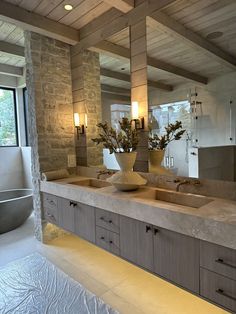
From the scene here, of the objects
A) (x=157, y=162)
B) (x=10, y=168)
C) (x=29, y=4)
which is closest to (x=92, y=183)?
(x=157, y=162)

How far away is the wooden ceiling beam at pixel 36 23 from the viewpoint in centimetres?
258

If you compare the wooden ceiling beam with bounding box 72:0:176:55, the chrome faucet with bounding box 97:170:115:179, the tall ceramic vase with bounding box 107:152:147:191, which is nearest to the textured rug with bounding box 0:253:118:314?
the tall ceramic vase with bounding box 107:152:147:191

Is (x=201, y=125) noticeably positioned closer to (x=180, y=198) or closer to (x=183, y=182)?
(x=183, y=182)

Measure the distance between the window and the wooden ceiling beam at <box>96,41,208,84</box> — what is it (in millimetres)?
3067

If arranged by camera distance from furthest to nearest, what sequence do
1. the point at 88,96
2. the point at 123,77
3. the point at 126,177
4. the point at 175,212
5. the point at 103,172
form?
1. the point at 88,96
2. the point at 103,172
3. the point at 123,77
4. the point at 126,177
5. the point at 175,212

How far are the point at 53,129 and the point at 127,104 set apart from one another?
3.97ft

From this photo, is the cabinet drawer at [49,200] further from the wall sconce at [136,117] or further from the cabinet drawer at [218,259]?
the cabinet drawer at [218,259]

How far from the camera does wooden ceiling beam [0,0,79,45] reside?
2.58 m

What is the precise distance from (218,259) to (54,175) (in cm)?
230

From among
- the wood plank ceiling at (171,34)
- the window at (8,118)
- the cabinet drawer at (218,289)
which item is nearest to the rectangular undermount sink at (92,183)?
the wood plank ceiling at (171,34)

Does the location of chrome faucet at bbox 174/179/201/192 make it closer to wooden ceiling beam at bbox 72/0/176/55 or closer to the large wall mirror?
the large wall mirror

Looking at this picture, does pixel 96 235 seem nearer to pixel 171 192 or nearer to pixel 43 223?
pixel 171 192

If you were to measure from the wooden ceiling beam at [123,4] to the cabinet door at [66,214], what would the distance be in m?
2.18

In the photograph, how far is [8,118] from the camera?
5.11 metres
